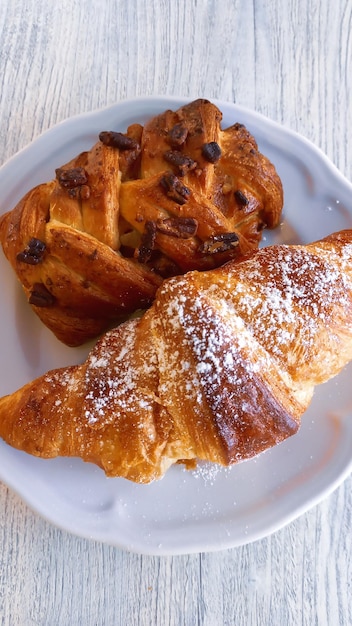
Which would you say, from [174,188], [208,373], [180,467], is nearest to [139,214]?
[174,188]

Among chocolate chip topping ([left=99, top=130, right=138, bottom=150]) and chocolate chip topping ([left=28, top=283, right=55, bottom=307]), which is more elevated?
chocolate chip topping ([left=99, top=130, right=138, bottom=150])

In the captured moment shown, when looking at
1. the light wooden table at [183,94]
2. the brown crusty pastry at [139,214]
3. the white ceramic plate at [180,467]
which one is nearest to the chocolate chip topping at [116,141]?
the brown crusty pastry at [139,214]

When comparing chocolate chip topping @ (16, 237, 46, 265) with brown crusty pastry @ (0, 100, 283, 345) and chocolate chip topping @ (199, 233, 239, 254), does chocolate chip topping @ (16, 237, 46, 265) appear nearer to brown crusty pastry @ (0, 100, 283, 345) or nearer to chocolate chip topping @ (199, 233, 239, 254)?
brown crusty pastry @ (0, 100, 283, 345)

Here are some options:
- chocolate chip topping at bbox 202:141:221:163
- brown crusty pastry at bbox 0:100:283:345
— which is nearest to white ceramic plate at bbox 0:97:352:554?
brown crusty pastry at bbox 0:100:283:345

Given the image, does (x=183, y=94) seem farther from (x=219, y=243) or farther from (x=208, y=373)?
(x=208, y=373)

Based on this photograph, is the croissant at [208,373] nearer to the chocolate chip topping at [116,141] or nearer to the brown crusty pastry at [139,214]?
the brown crusty pastry at [139,214]

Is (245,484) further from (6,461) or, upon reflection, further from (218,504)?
(6,461)

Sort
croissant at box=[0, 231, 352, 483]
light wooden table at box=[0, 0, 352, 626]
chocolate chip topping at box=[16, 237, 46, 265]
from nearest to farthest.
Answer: croissant at box=[0, 231, 352, 483] < chocolate chip topping at box=[16, 237, 46, 265] < light wooden table at box=[0, 0, 352, 626]
